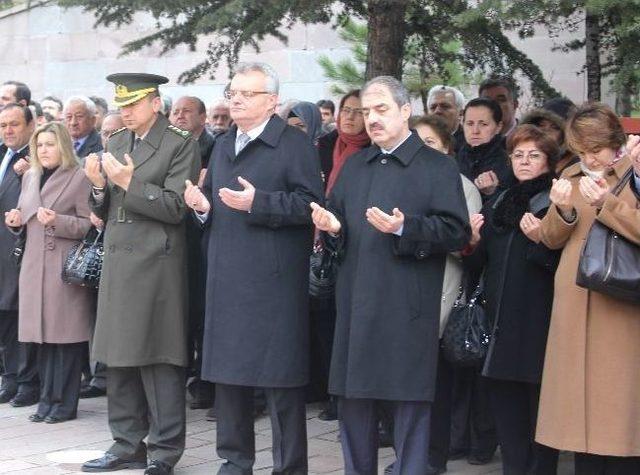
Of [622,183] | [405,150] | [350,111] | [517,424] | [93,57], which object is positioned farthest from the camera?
[93,57]

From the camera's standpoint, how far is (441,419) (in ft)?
20.4

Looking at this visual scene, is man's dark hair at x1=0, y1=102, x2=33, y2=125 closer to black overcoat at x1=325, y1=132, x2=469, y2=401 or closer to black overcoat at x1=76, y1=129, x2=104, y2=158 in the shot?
black overcoat at x1=76, y1=129, x2=104, y2=158

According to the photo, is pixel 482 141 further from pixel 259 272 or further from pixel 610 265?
pixel 610 265

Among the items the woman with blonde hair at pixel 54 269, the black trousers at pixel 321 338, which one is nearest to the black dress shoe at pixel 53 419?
the woman with blonde hair at pixel 54 269

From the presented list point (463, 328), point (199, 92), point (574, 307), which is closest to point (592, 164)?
point (574, 307)

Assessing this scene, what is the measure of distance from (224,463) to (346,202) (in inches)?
60.0

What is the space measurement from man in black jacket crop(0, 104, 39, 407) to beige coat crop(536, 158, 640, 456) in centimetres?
421

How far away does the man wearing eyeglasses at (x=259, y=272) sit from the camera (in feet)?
18.7

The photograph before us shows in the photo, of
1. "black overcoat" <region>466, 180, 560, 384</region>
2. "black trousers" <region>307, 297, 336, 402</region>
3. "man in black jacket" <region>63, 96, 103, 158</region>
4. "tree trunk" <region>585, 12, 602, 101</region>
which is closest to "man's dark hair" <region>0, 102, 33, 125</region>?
"man in black jacket" <region>63, 96, 103, 158</region>

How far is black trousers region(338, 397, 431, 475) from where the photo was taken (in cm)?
536

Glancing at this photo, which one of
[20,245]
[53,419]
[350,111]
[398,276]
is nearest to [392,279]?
[398,276]

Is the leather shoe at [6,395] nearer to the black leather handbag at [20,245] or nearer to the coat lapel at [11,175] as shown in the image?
the black leather handbag at [20,245]

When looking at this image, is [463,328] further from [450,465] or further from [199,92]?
[199,92]

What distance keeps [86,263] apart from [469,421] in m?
2.45
